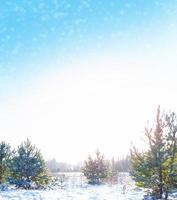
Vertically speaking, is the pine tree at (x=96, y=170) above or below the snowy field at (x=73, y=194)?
above

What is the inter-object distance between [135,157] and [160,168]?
4.82 feet

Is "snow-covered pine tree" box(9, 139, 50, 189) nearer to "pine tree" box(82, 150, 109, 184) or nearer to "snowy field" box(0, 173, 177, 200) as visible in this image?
"snowy field" box(0, 173, 177, 200)

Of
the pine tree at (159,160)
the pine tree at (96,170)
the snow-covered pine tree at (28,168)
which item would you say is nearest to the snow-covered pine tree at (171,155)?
the pine tree at (159,160)

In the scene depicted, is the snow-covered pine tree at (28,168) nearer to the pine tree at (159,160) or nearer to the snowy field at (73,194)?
the snowy field at (73,194)

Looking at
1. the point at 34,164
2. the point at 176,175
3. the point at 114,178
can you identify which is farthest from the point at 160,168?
the point at 114,178

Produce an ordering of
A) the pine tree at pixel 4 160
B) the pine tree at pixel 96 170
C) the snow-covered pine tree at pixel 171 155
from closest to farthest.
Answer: the snow-covered pine tree at pixel 171 155 → the pine tree at pixel 4 160 → the pine tree at pixel 96 170

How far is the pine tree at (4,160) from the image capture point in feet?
89.9

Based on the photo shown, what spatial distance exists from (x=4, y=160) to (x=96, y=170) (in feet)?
41.5

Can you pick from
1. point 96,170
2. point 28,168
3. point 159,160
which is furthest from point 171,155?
point 96,170

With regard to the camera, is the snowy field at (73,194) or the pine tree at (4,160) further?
the pine tree at (4,160)

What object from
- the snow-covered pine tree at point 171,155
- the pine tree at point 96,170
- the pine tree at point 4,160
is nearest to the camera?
the snow-covered pine tree at point 171,155

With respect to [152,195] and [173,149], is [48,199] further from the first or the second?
[173,149]

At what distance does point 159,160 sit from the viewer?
15.7m

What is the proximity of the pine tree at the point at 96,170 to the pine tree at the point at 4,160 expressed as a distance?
11.8 m
